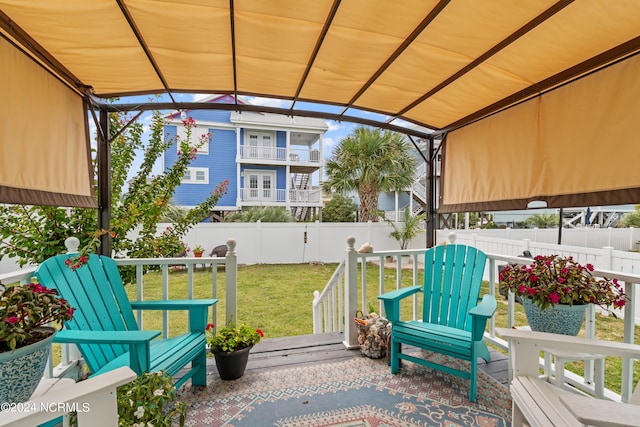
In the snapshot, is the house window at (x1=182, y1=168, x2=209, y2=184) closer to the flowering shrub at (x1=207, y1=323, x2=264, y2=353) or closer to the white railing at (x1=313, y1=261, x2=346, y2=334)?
the white railing at (x1=313, y1=261, x2=346, y2=334)

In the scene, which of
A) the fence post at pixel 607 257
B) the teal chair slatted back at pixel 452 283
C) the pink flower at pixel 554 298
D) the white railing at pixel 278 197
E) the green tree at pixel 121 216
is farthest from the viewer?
the white railing at pixel 278 197

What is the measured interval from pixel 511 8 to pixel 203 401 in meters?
3.04

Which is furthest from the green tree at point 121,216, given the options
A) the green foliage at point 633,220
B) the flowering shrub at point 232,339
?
the green foliage at point 633,220

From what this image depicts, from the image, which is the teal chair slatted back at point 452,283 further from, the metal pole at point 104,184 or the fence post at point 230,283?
the metal pole at point 104,184

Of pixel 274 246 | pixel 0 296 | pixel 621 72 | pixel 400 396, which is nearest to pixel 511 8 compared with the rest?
pixel 621 72

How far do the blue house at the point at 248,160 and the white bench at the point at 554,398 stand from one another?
11.4 m

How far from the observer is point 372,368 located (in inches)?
99.9

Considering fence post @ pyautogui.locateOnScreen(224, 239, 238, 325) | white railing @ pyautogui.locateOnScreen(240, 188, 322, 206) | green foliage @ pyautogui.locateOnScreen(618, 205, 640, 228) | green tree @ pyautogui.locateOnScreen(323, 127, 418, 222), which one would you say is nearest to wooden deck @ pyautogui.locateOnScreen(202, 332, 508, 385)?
fence post @ pyautogui.locateOnScreen(224, 239, 238, 325)

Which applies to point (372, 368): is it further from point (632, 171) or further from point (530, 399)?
point (632, 171)

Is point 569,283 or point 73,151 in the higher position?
point 73,151

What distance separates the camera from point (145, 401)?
139 centimetres

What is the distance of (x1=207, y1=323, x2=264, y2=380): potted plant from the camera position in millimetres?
2338

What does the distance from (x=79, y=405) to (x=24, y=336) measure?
1.29 feet

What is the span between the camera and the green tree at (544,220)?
1321 cm
